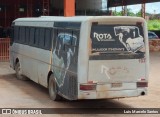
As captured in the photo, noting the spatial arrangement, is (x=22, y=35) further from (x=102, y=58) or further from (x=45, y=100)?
(x=102, y=58)

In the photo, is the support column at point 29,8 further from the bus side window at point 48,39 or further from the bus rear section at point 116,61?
the bus rear section at point 116,61

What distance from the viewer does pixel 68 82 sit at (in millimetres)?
11750

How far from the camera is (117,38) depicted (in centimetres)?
1140

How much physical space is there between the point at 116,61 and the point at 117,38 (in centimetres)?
62

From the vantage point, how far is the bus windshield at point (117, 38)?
36.7ft

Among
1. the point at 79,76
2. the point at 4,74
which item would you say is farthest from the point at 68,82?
the point at 4,74

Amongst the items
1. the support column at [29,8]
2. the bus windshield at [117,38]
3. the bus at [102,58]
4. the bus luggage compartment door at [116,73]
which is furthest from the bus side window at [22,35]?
the support column at [29,8]

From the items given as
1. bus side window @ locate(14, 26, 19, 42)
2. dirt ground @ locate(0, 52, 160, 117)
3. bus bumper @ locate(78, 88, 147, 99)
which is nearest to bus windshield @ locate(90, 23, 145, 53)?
bus bumper @ locate(78, 88, 147, 99)

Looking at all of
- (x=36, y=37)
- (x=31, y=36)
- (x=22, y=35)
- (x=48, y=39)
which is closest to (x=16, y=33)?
(x=22, y=35)

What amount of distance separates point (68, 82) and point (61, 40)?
1.48 metres

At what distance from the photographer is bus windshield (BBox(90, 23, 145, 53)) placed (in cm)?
1119

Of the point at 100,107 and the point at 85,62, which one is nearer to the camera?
the point at 85,62

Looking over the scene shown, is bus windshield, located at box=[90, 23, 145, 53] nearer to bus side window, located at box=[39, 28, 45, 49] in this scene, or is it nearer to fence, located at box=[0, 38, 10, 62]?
bus side window, located at box=[39, 28, 45, 49]

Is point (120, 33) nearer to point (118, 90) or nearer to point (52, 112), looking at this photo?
point (118, 90)
